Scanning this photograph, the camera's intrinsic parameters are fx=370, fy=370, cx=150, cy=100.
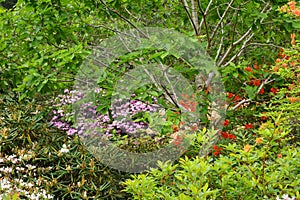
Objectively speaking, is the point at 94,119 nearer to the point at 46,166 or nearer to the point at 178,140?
the point at 46,166

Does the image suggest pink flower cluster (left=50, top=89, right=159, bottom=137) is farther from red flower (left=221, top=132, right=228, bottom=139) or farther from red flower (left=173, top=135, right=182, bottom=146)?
red flower (left=221, top=132, right=228, bottom=139)

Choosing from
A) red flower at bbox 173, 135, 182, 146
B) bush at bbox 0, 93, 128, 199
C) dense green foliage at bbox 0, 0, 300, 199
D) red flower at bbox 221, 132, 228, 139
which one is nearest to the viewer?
dense green foliage at bbox 0, 0, 300, 199

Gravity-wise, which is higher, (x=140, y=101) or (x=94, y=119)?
(x=140, y=101)

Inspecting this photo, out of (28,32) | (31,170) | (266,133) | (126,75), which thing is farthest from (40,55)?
(266,133)

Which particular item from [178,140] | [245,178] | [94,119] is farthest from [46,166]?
[245,178]

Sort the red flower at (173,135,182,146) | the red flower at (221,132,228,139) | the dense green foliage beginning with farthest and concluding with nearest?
the red flower at (221,132,228,139), the red flower at (173,135,182,146), the dense green foliage

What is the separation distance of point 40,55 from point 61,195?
1.27 metres

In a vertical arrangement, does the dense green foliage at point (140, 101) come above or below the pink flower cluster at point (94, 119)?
above

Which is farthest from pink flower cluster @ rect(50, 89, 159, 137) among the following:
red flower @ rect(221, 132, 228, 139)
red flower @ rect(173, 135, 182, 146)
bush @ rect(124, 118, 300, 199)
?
bush @ rect(124, 118, 300, 199)

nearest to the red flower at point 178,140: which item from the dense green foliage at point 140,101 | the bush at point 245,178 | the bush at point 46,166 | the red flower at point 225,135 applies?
the dense green foliage at point 140,101

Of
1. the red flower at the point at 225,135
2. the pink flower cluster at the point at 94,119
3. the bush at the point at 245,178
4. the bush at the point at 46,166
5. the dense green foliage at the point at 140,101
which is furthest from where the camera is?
the pink flower cluster at the point at 94,119

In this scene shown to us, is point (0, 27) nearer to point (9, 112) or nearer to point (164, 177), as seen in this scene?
point (9, 112)

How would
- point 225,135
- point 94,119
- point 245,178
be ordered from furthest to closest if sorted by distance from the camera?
point 94,119 → point 225,135 → point 245,178

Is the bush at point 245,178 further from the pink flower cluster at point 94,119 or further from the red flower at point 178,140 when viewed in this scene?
the pink flower cluster at point 94,119
